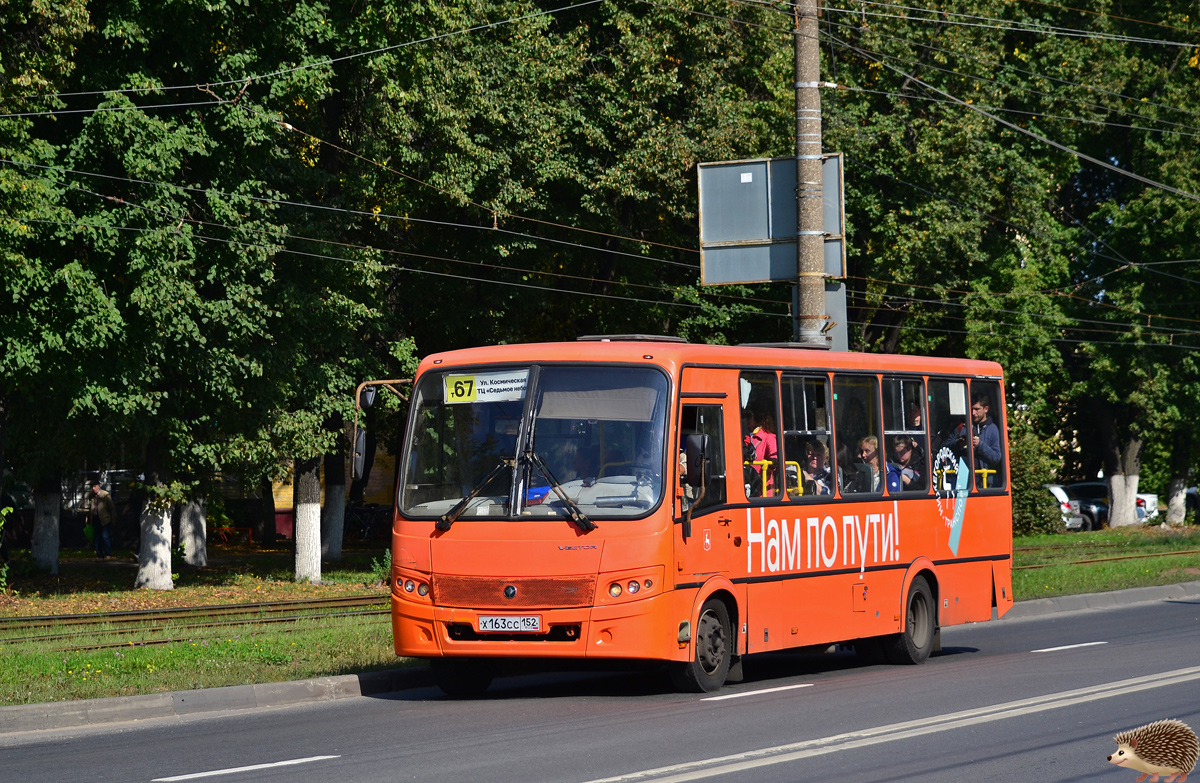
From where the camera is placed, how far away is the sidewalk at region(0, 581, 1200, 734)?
34.8ft

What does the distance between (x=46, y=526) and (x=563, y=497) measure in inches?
898

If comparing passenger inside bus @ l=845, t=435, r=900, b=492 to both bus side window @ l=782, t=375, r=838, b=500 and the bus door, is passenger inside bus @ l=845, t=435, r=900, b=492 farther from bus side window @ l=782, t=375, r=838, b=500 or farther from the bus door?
the bus door

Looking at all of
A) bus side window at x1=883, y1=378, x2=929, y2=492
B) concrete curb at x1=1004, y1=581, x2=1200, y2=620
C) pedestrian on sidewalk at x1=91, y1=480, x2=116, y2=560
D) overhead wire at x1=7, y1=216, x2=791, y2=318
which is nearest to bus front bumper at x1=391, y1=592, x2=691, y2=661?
bus side window at x1=883, y1=378, x2=929, y2=492

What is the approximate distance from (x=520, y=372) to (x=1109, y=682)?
530 cm

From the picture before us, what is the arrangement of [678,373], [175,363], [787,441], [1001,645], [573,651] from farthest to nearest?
[175,363] < [1001,645] < [787,441] < [678,373] < [573,651]

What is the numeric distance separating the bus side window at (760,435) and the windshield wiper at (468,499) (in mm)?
2238

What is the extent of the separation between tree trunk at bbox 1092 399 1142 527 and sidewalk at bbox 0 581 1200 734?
133 feet

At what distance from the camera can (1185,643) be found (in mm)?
15492

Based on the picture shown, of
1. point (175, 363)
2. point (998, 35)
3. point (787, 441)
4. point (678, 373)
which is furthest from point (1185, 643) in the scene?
point (998, 35)

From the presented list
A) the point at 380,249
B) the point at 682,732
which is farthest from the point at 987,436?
the point at 380,249

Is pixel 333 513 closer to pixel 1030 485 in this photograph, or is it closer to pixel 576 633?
pixel 1030 485

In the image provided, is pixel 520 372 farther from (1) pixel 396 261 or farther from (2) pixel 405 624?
(1) pixel 396 261

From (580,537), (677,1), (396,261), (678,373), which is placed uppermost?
(677,1)

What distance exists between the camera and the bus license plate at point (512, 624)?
11562mm
